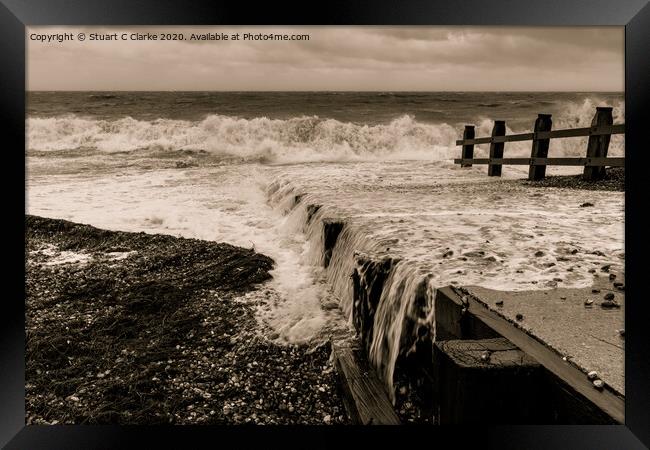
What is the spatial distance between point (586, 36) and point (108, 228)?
5.58 metres

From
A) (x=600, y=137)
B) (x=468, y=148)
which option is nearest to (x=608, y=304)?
(x=600, y=137)

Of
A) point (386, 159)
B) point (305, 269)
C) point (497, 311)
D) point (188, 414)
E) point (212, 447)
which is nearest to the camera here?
point (497, 311)

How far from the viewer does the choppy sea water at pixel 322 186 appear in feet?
11.9

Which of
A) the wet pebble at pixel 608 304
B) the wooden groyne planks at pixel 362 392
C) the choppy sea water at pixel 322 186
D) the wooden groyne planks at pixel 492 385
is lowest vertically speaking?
the wooden groyne planks at pixel 362 392

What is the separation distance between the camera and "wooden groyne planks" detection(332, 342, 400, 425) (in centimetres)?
264

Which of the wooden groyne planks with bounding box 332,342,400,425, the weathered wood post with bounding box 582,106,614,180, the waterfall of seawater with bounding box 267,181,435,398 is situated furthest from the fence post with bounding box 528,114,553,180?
the wooden groyne planks with bounding box 332,342,400,425

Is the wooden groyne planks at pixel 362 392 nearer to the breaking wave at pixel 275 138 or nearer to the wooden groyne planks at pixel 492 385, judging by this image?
the wooden groyne planks at pixel 492 385

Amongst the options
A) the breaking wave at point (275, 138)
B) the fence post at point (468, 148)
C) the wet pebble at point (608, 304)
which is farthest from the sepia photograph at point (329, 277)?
the breaking wave at point (275, 138)

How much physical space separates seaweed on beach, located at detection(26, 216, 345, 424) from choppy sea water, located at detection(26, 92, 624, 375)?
1.39 ft

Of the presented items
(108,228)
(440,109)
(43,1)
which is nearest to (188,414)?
(43,1)

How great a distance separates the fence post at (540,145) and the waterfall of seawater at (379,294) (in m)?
3.84

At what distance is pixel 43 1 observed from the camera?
2.82 meters

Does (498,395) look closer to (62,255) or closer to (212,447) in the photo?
(212,447)

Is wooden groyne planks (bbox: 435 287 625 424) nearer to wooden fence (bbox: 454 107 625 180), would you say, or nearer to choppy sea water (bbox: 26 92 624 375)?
choppy sea water (bbox: 26 92 624 375)
